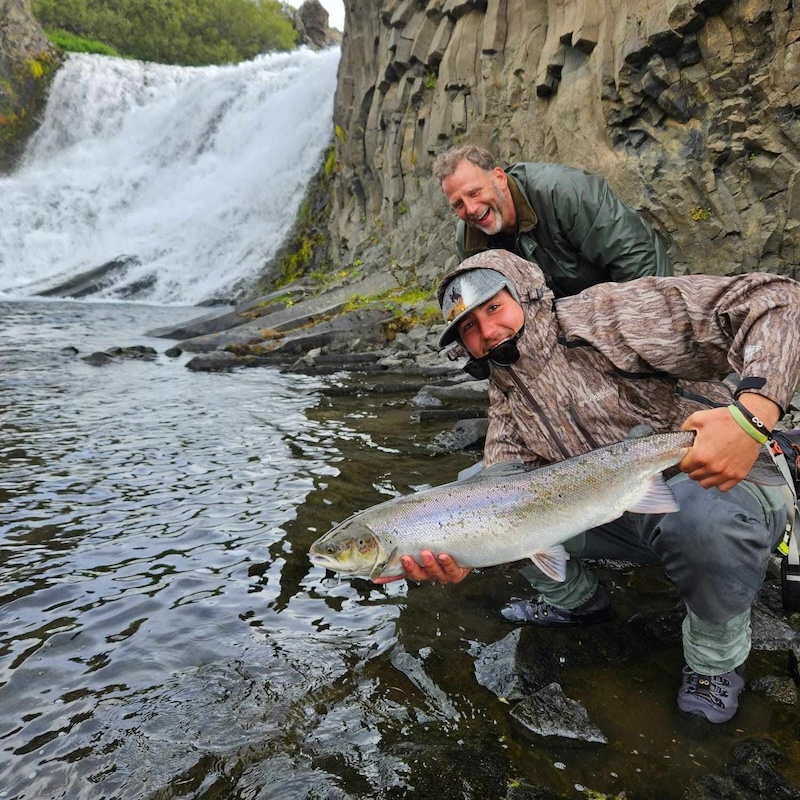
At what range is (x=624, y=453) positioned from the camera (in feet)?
10.0

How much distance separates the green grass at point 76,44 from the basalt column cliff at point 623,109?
4208cm

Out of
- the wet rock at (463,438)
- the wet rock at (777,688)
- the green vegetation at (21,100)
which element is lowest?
the wet rock at (463,438)

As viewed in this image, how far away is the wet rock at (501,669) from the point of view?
3.40 meters

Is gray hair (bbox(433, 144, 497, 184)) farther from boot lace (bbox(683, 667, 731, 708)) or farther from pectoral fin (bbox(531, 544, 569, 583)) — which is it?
boot lace (bbox(683, 667, 731, 708))

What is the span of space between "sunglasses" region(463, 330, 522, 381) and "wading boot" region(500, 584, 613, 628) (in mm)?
1455

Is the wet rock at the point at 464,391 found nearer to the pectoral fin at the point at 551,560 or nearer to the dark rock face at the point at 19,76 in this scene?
the pectoral fin at the point at 551,560

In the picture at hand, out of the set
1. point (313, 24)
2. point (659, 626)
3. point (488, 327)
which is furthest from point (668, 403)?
point (313, 24)

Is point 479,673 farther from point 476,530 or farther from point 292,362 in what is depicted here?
point 292,362

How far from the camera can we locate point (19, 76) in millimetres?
43875

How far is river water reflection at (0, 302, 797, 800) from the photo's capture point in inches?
114

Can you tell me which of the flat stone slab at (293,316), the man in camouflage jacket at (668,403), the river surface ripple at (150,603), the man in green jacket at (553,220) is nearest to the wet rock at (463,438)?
the river surface ripple at (150,603)

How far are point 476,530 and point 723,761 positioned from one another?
1.39 m

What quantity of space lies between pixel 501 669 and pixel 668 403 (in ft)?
5.28

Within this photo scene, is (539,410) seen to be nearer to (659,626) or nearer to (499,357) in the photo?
(499,357)
